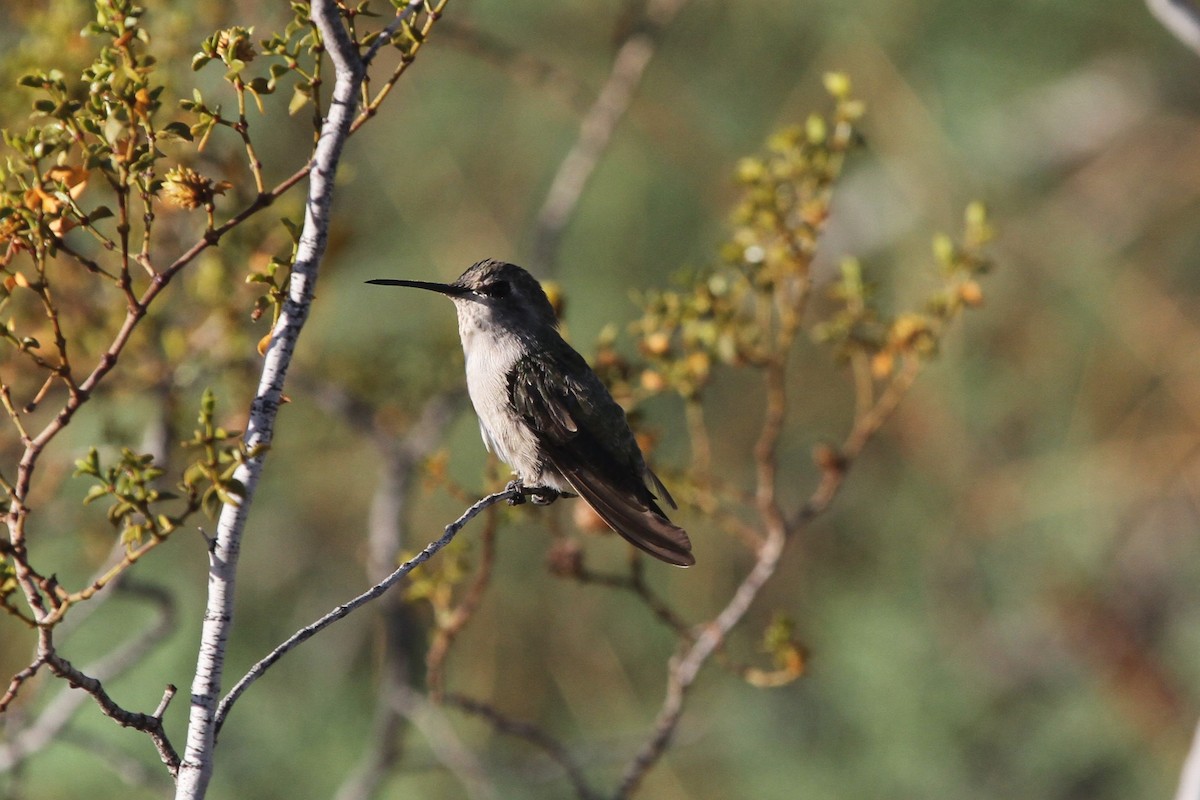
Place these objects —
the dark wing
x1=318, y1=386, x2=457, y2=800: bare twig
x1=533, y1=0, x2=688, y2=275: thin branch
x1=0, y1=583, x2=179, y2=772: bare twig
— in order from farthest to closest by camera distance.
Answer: x1=533, y1=0, x2=688, y2=275: thin branch < x1=318, y1=386, x2=457, y2=800: bare twig < x1=0, y1=583, x2=179, y2=772: bare twig < the dark wing

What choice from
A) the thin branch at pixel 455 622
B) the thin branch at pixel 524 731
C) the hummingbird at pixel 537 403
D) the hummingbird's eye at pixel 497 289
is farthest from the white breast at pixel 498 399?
the thin branch at pixel 524 731

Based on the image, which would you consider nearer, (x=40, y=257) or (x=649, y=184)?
(x=40, y=257)

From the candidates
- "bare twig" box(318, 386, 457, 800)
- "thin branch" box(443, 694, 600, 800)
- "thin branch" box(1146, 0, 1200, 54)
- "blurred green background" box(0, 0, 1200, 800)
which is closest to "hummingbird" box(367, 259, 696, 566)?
"thin branch" box(443, 694, 600, 800)

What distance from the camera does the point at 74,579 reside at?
579 centimetres

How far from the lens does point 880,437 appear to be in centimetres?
755

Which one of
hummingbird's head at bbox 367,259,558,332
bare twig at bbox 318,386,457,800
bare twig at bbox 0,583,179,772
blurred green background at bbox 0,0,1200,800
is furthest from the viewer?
blurred green background at bbox 0,0,1200,800

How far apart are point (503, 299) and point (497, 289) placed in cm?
3

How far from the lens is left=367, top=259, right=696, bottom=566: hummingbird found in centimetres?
318

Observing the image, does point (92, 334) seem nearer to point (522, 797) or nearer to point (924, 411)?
point (522, 797)

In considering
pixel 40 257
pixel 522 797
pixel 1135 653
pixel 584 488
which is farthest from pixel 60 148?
pixel 1135 653

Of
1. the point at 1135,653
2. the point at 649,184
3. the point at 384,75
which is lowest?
the point at 1135,653

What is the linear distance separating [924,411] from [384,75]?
334 centimetres

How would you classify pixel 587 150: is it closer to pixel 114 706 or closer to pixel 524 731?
pixel 524 731

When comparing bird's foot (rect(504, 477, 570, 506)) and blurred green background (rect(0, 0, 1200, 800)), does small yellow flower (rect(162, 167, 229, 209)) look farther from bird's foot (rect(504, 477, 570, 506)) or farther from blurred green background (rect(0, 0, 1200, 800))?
blurred green background (rect(0, 0, 1200, 800))
